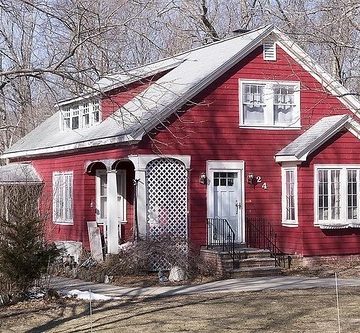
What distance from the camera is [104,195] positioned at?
2458cm

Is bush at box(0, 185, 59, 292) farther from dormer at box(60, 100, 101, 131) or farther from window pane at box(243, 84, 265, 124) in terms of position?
dormer at box(60, 100, 101, 131)

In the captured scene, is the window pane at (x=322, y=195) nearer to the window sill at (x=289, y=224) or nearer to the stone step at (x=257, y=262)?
the window sill at (x=289, y=224)

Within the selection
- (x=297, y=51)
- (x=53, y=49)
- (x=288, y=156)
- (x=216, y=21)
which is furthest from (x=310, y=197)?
(x=216, y=21)

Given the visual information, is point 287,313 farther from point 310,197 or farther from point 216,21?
point 216,21

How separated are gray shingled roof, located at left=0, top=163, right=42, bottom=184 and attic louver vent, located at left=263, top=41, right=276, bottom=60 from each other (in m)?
9.46

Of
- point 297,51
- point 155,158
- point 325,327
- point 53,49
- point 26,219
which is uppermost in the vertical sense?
point 297,51

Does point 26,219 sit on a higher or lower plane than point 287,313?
higher

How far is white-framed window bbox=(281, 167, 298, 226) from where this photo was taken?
2217 cm

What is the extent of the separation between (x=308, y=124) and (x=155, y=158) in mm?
5067

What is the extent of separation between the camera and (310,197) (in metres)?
21.9

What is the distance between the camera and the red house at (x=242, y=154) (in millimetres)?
21266

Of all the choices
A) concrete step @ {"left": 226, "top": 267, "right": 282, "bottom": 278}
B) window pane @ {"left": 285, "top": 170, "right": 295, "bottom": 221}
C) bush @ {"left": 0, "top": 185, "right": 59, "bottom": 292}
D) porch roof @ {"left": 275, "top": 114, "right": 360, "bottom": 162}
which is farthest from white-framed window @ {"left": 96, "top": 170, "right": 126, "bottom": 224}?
bush @ {"left": 0, "top": 185, "right": 59, "bottom": 292}

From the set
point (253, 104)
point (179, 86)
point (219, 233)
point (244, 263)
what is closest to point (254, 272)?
point (244, 263)

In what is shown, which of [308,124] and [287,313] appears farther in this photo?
[308,124]
